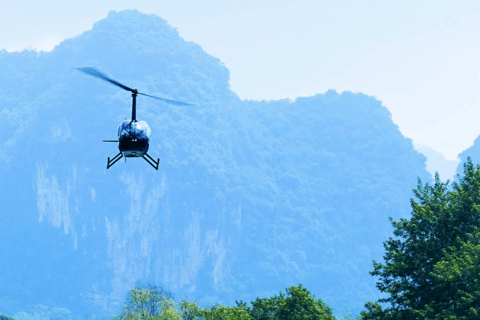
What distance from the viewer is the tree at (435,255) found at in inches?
1312

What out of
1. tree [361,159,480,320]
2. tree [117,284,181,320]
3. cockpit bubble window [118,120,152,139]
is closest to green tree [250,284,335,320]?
tree [361,159,480,320]

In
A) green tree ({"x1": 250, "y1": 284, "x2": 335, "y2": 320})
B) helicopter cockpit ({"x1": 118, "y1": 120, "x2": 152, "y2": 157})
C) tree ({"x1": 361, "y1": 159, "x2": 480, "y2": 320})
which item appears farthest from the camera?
green tree ({"x1": 250, "y1": 284, "x2": 335, "y2": 320})

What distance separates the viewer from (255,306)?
42.4 m

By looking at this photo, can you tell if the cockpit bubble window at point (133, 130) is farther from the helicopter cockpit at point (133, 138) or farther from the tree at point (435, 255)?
the tree at point (435, 255)

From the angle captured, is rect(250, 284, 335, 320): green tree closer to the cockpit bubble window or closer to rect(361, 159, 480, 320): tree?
rect(361, 159, 480, 320): tree

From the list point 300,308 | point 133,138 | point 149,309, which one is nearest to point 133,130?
point 133,138

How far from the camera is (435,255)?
36000 mm

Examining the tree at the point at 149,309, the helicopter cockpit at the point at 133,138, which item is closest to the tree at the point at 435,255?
the helicopter cockpit at the point at 133,138

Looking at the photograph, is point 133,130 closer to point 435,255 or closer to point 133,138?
point 133,138

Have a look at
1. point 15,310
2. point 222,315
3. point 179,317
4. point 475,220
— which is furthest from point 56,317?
point 475,220

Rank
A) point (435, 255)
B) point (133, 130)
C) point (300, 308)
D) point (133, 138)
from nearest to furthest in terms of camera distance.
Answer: point (133, 138)
point (133, 130)
point (435, 255)
point (300, 308)

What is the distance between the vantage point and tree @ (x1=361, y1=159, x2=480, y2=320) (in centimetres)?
3331

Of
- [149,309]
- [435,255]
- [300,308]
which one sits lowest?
[435,255]

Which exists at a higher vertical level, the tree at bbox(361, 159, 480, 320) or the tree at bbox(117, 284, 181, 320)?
the tree at bbox(117, 284, 181, 320)
